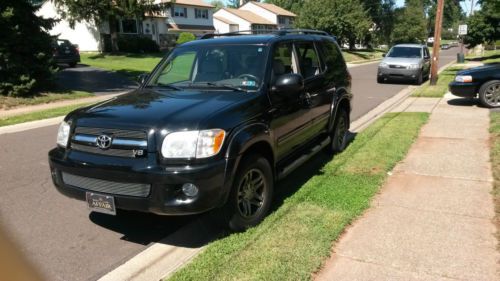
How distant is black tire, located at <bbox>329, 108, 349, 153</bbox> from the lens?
696 centimetres

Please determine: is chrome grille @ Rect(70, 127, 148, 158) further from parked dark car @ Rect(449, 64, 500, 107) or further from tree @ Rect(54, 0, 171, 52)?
tree @ Rect(54, 0, 171, 52)

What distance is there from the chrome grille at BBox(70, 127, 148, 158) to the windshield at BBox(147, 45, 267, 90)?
1333 mm

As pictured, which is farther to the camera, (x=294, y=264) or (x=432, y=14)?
(x=432, y=14)

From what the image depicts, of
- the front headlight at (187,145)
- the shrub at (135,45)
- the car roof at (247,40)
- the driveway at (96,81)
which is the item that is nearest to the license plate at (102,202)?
the front headlight at (187,145)

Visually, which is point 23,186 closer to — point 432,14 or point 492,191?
point 492,191

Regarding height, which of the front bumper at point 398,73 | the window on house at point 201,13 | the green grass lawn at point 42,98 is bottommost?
the green grass lawn at point 42,98

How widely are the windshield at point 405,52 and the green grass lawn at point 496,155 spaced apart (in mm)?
9760

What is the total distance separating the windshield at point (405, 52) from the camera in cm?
1945

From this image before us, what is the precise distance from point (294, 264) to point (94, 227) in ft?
7.17

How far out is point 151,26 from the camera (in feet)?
161

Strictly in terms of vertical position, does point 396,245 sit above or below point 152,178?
below

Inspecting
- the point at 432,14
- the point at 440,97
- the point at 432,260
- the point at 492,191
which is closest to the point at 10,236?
the point at 432,260

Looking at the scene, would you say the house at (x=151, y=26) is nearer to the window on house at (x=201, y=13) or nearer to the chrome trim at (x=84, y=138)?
the window on house at (x=201, y=13)

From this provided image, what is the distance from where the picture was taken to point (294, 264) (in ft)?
11.8
